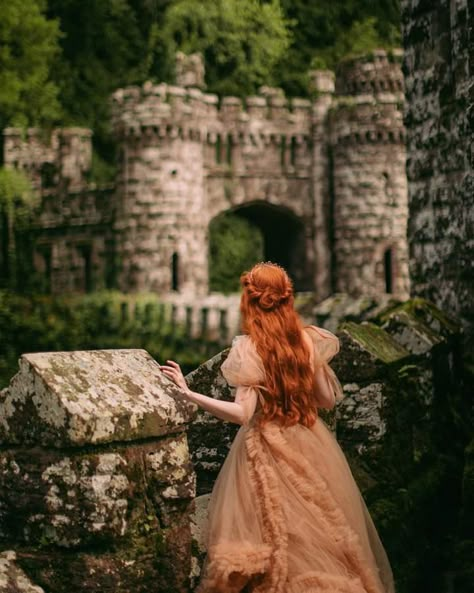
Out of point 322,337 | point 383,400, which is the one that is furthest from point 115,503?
point 383,400

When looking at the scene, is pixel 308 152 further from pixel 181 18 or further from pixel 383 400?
pixel 383 400

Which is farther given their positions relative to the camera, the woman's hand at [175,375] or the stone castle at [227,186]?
the stone castle at [227,186]

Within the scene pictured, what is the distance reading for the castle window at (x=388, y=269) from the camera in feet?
97.0

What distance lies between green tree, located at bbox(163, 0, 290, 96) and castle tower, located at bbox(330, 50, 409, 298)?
7315 millimetres

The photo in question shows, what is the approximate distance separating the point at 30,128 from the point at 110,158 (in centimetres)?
587

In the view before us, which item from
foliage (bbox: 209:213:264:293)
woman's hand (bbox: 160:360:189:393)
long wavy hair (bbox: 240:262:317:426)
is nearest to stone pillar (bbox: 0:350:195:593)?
woman's hand (bbox: 160:360:189:393)

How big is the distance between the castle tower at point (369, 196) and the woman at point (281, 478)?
84.1 feet

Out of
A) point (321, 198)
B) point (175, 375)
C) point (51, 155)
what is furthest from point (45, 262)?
point (175, 375)

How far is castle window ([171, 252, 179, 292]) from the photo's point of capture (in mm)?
28344

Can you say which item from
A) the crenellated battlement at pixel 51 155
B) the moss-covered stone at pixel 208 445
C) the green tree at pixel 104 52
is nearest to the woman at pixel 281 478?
the moss-covered stone at pixel 208 445

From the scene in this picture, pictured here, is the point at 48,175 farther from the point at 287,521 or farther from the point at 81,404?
the point at 81,404

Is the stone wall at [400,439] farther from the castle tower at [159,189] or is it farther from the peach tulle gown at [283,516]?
the castle tower at [159,189]

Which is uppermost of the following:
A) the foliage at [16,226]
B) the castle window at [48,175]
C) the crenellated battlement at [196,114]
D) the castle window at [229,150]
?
the crenellated battlement at [196,114]

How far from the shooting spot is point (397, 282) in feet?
96.6
